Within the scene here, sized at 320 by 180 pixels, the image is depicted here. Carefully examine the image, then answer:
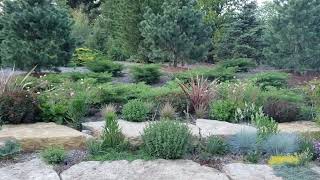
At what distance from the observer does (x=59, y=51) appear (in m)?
9.79

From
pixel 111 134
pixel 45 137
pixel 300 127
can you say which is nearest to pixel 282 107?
pixel 300 127

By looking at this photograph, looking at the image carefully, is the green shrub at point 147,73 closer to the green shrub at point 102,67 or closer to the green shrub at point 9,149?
the green shrub at point 102,67

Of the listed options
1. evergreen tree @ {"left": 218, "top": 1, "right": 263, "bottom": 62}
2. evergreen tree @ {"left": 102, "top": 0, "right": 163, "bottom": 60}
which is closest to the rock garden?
evergreen tree @ {"left": 102, "top": 0, "right": 163, "bottom": 60}

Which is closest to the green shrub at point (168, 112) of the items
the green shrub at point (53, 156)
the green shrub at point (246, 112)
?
the green shrub at point (246, 112)

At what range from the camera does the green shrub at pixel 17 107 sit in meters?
6.23

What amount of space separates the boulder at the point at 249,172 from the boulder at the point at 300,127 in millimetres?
1303

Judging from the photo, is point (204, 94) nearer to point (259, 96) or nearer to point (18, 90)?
point (259, 96)

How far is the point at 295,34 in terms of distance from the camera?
11.2 metres

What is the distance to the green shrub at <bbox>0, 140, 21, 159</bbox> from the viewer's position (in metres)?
5.07

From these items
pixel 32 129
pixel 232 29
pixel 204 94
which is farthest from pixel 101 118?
pixel 232 29

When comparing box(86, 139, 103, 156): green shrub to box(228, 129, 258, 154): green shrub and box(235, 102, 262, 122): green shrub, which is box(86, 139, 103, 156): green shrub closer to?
box(228, 129, 258, 154): green shrub

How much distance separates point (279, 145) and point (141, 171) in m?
1.74

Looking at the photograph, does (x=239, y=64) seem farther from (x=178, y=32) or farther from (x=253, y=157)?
(x=253, y=157)

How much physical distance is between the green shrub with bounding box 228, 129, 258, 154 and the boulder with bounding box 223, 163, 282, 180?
0.45 metres
